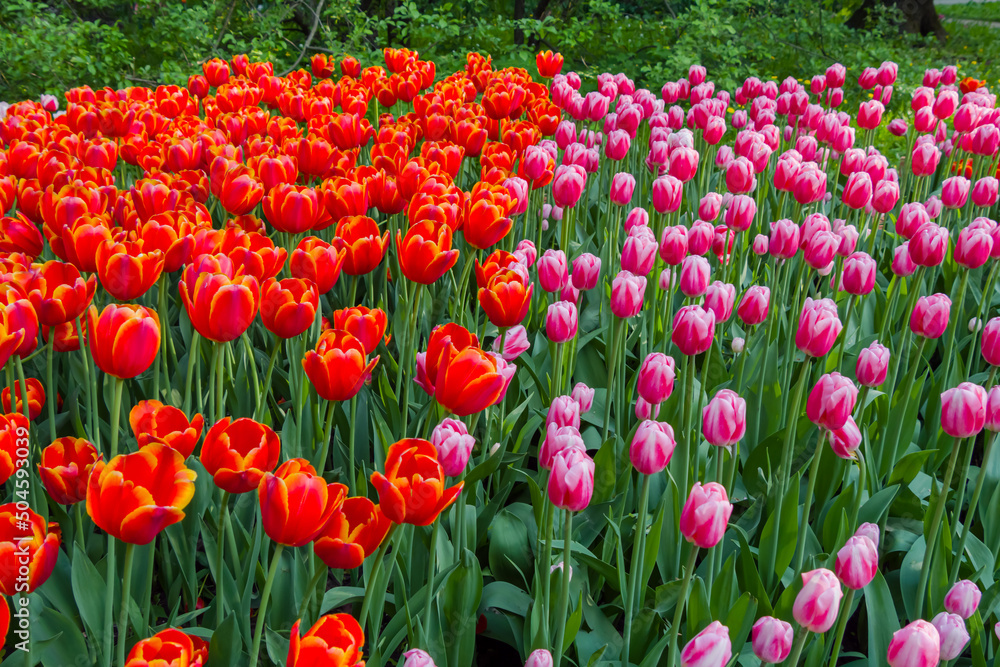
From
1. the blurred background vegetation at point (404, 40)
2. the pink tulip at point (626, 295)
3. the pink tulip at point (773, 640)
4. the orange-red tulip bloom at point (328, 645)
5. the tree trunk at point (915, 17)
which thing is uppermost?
the tree trunk at point (915, 17)

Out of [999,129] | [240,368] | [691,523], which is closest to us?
[691,523]

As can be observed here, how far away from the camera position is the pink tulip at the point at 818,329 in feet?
5.14

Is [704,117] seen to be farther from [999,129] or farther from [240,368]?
[240,368]

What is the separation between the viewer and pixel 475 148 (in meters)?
2.88

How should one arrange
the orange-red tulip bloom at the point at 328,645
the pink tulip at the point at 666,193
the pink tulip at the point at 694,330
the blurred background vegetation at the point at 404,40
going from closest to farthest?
the orange-red tulip bloom at the point at 328,645 → the pink tulip at the point at 694,330 → the pink tulip at the point at 666,193 → the blurred background vegetation at the point at 404,40

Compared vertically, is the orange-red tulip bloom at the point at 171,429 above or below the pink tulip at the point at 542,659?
above

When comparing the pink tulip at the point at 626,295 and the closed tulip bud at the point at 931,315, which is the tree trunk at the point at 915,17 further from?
the pink tulip at the point at 626,295

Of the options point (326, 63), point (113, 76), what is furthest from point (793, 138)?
point (113, 76)

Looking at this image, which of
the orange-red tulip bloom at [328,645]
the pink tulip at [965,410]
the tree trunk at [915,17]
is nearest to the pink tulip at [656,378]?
the pink tulip at [965,410]

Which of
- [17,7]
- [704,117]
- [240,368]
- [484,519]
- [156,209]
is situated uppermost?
[17,7]

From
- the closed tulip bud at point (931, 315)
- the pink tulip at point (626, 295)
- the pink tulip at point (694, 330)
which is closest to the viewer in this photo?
the pink tulip at point (694, 330)

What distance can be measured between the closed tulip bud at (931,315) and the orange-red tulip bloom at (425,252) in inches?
43.5

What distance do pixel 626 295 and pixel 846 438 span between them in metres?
0.52

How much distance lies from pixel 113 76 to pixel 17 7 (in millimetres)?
731
